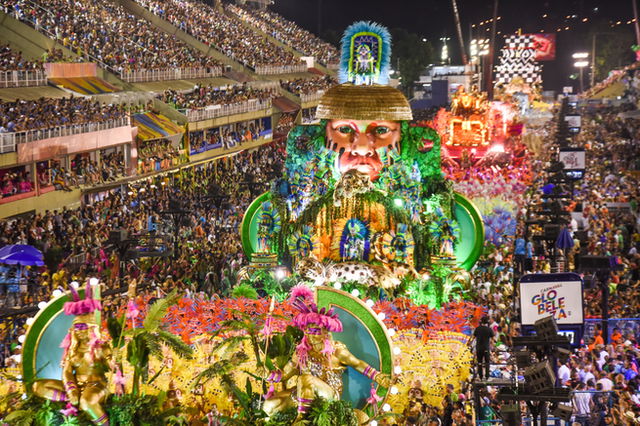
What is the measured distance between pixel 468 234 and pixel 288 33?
64.7 metres

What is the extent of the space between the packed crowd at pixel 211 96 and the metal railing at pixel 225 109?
28cm

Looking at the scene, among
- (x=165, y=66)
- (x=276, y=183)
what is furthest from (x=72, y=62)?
(x=276, y=183)

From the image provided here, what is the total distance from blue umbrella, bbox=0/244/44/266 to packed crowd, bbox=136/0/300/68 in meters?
40.2

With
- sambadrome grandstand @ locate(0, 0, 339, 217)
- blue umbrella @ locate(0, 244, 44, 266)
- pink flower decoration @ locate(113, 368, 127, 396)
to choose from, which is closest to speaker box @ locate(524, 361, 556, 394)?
pink flower decoration @ locate(113, 368, 127, 396)

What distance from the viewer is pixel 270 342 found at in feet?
38.2

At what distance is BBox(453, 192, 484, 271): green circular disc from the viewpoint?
2044cm

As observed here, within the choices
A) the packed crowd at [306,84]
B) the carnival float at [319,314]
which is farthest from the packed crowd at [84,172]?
the packed crowd at [306,84]

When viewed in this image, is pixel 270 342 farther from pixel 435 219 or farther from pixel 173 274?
pixel 173 274

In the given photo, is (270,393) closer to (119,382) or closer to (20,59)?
(119,382)

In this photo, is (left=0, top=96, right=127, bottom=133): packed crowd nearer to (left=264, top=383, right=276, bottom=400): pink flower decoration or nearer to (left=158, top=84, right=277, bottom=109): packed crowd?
(left=158, top=84, right=277, bottom=109): packed crowd

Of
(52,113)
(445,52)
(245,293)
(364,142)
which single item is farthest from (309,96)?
(445,52)

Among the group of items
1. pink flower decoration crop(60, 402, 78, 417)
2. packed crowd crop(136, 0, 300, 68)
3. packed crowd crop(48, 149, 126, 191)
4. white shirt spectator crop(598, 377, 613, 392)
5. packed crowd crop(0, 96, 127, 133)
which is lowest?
white shirt spectator crop(598, 377, 613, 392)

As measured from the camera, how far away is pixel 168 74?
156ft

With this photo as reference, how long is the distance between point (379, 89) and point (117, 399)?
10716mm
